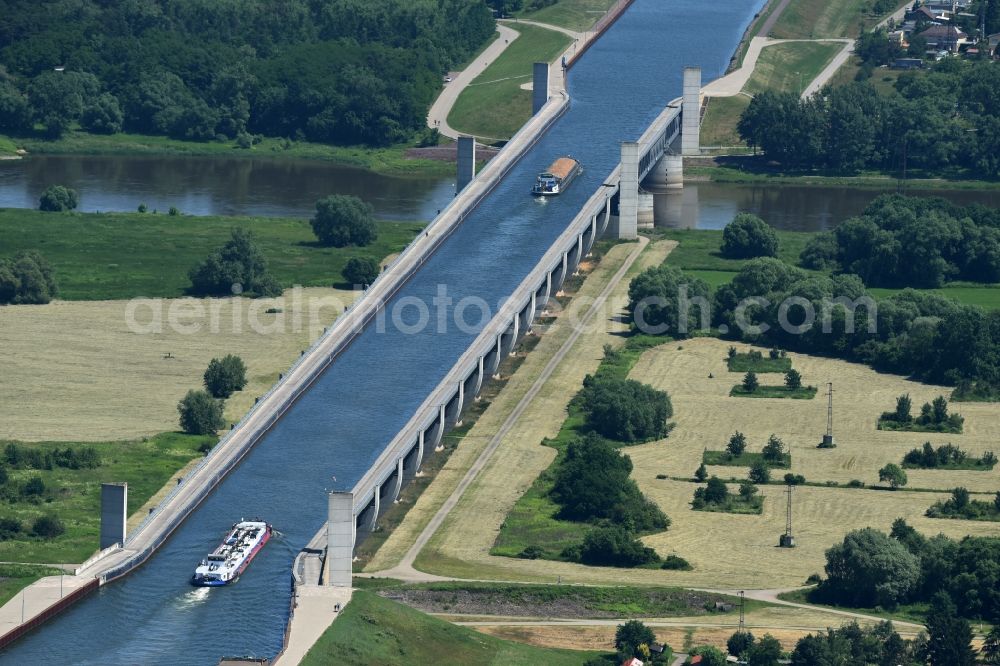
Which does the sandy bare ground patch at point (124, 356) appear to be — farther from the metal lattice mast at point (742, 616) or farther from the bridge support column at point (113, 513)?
the metal lattice mast at point (742, 616)

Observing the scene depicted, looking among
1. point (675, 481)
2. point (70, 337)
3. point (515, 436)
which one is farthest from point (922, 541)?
point (70, 337)

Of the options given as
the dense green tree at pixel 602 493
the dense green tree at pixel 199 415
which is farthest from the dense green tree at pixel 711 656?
the dense green tree at pixel 199 415

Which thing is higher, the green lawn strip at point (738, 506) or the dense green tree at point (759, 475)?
the dense green tree at point (759, 475)

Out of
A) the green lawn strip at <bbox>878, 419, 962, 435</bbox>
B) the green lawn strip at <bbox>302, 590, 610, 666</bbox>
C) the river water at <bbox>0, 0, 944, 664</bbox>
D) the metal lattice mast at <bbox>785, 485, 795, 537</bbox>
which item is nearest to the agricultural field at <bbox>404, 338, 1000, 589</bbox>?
the metal lattice mast at <bbox>785, 485, 795, 537</bbox>

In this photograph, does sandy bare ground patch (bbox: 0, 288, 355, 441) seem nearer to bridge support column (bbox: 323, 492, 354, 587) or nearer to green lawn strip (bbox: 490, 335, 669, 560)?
green lawn strip (bbox: 490, 335, 669, 560)

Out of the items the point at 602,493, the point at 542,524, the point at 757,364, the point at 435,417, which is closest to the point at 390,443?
the point at 435,417

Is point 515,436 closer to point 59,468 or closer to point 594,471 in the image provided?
point 594,471

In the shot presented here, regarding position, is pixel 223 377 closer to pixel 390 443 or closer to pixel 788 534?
pixel 390 443
